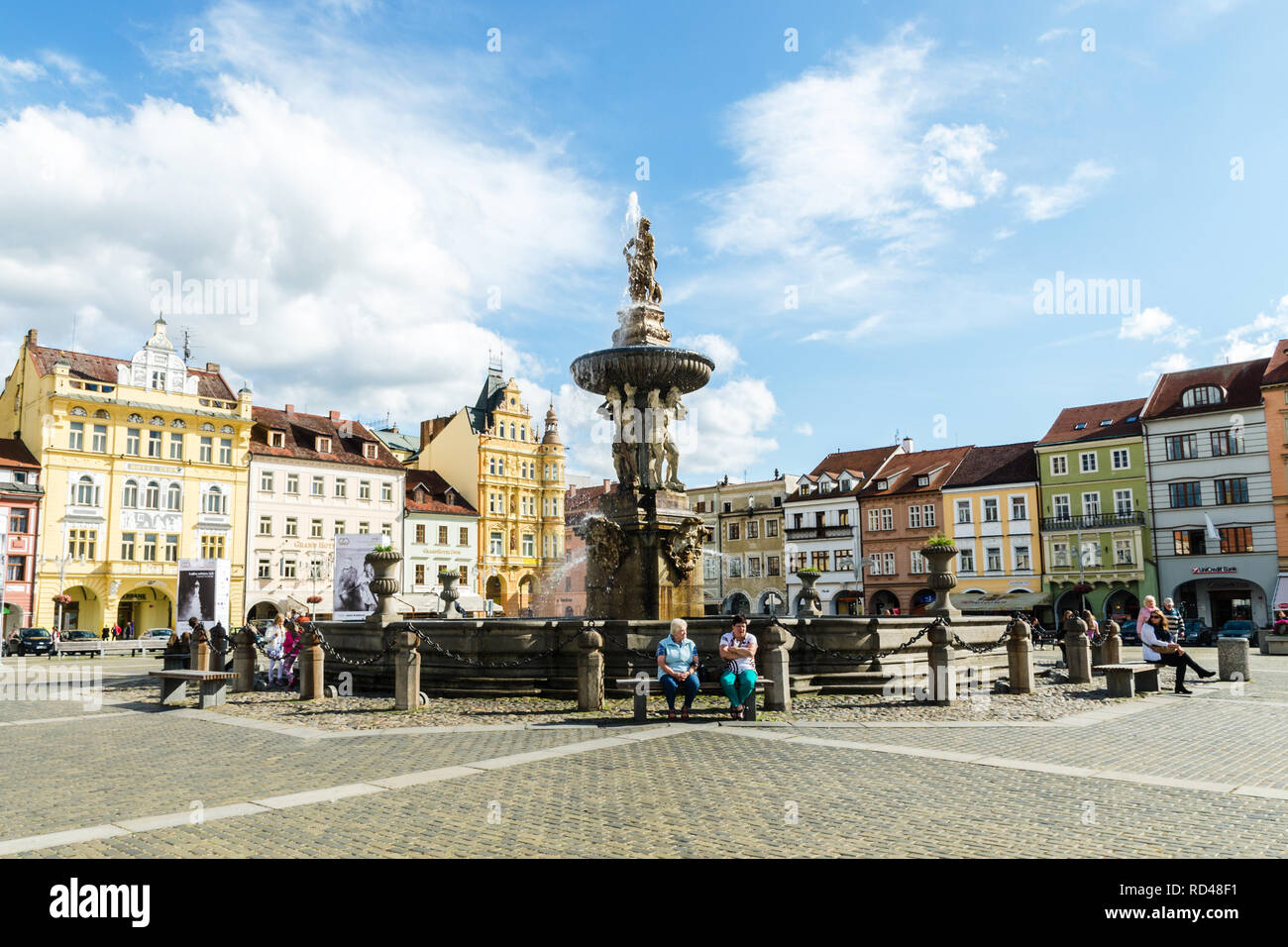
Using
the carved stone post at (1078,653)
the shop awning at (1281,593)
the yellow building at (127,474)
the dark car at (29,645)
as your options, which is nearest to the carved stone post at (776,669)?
the carved stone post at (1078,653)

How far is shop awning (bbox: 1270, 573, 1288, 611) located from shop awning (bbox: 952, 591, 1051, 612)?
10.6 meters

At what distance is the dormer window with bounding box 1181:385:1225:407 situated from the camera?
48781 millimetres

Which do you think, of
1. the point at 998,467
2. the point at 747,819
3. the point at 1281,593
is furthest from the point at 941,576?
the point at 998,467

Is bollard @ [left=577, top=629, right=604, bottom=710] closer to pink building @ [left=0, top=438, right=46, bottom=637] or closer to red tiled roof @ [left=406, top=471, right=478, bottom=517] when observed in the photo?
pink building @ [left=0, top=438, right=46, bottom=637]

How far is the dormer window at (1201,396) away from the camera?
48.8m

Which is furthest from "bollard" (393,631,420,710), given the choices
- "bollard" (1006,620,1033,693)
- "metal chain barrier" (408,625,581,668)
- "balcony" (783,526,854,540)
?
"balcony" (783,526,854,540)

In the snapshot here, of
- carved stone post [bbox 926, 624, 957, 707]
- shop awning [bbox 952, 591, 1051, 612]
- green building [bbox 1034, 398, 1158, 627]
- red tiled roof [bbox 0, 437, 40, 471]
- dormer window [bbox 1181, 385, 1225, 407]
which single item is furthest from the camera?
shop awning [bbox 952, 591, 1051, 612]

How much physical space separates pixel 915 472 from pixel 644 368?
144 feet

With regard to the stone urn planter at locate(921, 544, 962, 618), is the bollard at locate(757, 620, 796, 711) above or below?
below

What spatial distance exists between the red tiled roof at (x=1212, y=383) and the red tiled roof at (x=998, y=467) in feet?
22.5

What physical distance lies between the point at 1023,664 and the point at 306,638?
1207 centimetres

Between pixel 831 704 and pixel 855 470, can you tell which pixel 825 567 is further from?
pixel 831 704
